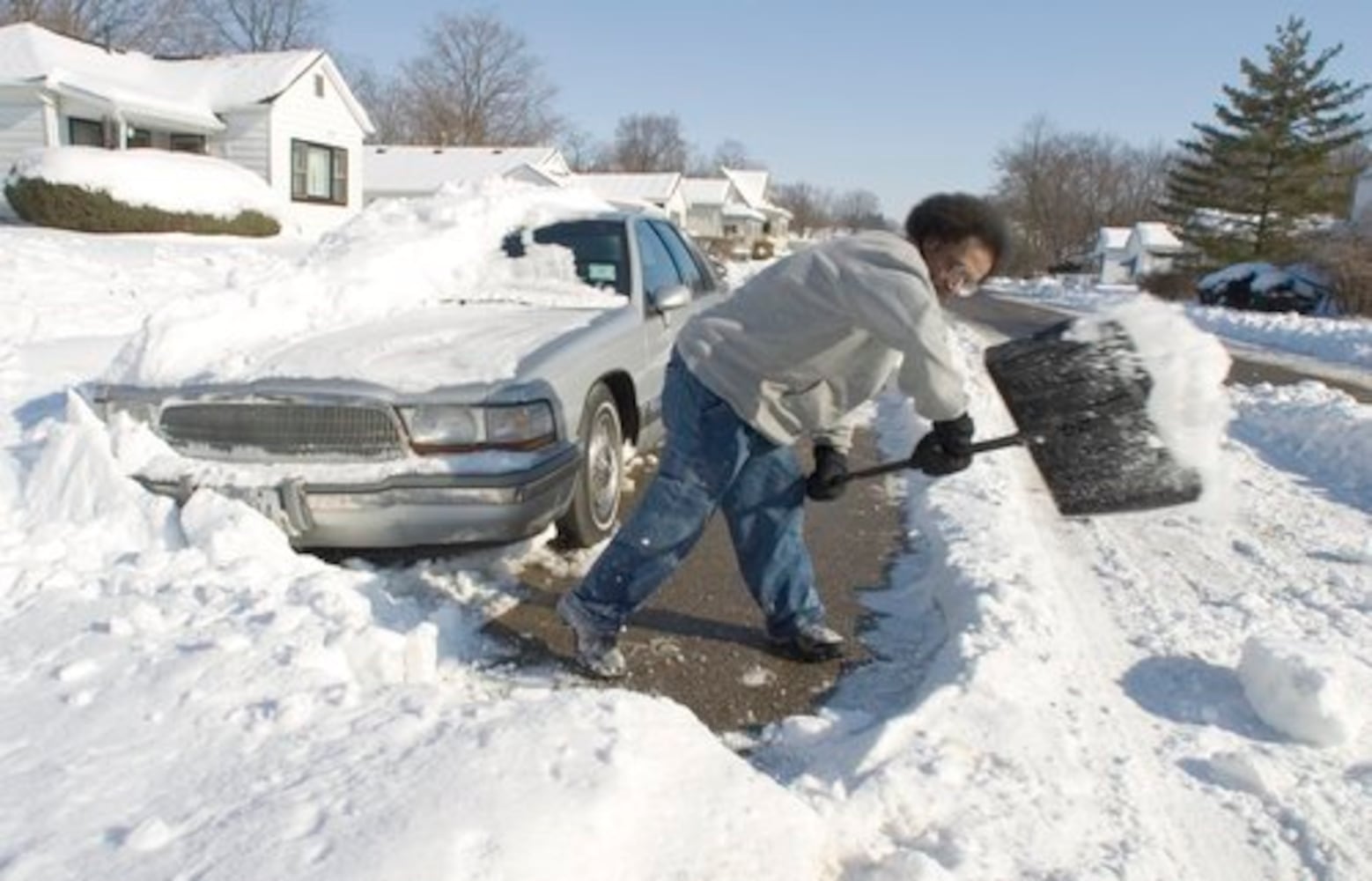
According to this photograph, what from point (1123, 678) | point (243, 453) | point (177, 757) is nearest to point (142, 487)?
point (243, 453)

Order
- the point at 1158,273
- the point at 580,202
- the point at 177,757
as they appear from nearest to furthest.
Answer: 1. the point at 177,757
2. the point at 580,202
3. the point at 1158,273

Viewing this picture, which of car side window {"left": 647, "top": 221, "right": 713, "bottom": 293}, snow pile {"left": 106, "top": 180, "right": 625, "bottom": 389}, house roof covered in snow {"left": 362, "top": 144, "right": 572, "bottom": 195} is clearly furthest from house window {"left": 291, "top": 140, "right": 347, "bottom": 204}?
car side window {"left": 647, "top": 221, "right": 713, "bottom": 293}

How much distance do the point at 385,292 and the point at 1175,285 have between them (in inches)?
1603

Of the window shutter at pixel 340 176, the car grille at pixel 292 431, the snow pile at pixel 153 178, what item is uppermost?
the window shutter at pixel 340 176

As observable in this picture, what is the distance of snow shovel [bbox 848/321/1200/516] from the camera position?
3213 mm

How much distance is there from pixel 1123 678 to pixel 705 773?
172 cm

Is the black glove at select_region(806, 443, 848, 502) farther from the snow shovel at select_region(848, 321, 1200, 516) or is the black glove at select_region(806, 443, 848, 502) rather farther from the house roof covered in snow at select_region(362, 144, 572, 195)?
the house roof covered in snow at select_region(362, 144, 572, 195)

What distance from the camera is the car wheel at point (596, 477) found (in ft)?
14.6

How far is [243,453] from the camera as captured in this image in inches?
153

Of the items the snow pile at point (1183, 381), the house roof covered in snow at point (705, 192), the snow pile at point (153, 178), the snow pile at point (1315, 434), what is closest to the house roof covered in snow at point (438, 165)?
the snow pile at point (153, 178)

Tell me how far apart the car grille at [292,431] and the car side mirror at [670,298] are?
1715 mm

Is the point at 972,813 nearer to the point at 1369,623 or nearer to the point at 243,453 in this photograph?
the point at 1369,623

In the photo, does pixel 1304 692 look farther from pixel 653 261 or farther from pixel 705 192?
pixel 705 192

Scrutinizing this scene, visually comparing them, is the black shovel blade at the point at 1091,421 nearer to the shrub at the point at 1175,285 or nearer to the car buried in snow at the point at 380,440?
the car buried in snow at the point at 380,440
